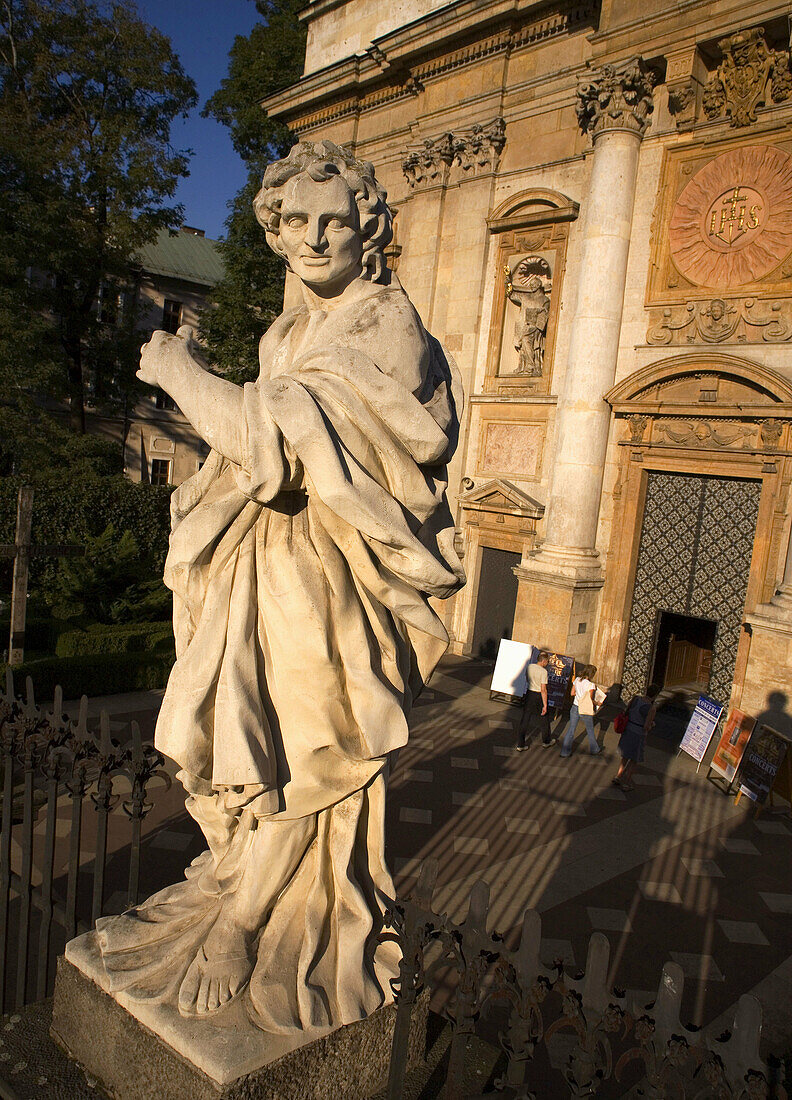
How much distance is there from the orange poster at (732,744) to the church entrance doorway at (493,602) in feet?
17.6

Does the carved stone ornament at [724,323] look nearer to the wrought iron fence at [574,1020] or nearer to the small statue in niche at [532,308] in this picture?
the small statue in niche at [532,308]

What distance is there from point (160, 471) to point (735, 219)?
95.8 feet

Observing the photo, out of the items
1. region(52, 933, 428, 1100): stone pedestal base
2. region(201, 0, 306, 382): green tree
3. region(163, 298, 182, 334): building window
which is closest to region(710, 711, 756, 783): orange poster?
region(52, 933, 428, 1100): stone pedestal base

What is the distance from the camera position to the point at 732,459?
11172 millimetres

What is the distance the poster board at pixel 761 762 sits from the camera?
329 inches

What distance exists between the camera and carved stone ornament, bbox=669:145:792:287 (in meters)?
10.6

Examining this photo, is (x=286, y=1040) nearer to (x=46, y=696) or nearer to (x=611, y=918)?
(x=611, y=918)

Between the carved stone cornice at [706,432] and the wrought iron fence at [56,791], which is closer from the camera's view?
the wrought iron fence at [56,791]

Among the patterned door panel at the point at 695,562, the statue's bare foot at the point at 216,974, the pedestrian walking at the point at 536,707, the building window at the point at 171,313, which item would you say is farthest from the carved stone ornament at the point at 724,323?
the building window at the point at 171,313

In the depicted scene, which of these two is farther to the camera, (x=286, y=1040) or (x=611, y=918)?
(x=611, y=918)

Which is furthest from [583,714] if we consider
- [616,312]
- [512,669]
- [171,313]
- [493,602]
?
A: [171,313]

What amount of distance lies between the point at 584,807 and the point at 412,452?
6730mm

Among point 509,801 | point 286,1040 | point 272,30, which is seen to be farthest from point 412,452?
point 272,30

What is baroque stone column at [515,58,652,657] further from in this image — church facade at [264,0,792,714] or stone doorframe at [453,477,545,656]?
stone doorframe at [453,477,545,656]
